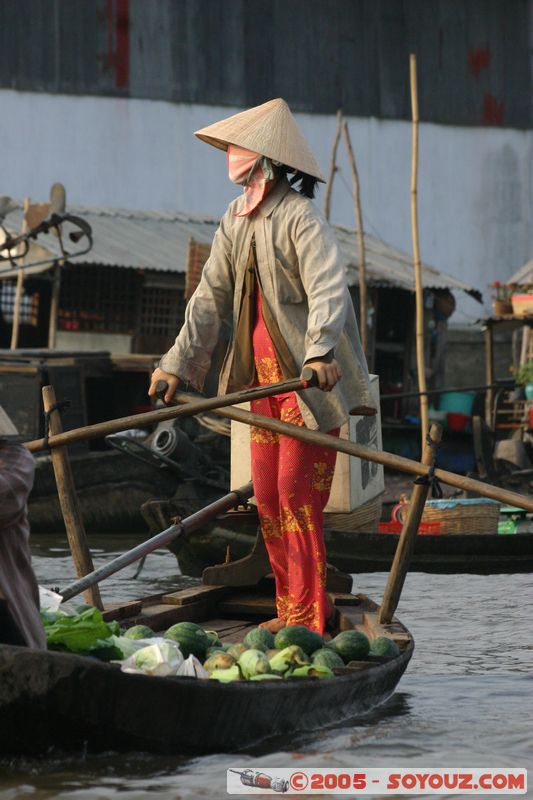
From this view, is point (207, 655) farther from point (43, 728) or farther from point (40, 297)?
point (40, 297)

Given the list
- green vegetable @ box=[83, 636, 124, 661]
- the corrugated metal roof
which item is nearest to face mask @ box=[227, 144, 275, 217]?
green vegetable @ box=[83, 636, 124, 661]

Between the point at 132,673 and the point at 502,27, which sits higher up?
the point at 502,27

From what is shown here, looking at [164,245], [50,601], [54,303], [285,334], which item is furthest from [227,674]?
[164,245]

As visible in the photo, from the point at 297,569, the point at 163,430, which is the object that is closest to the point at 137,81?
the point at 163,430

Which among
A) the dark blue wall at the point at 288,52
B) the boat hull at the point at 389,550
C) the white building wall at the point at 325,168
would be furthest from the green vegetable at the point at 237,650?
the dark blue wall at the point at 288,52

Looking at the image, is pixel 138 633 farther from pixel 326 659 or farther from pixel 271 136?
pixel 271 136

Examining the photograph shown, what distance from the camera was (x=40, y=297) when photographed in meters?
17.0

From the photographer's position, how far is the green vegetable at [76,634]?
4.86m

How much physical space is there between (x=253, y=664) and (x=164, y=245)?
12803 mm

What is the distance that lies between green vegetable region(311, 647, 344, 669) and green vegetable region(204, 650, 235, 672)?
29cm

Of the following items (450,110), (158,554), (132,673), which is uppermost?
(450,110)

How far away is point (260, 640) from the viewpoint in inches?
215

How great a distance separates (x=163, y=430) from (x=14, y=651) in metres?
8.43

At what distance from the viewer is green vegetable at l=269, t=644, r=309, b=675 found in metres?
5.11
